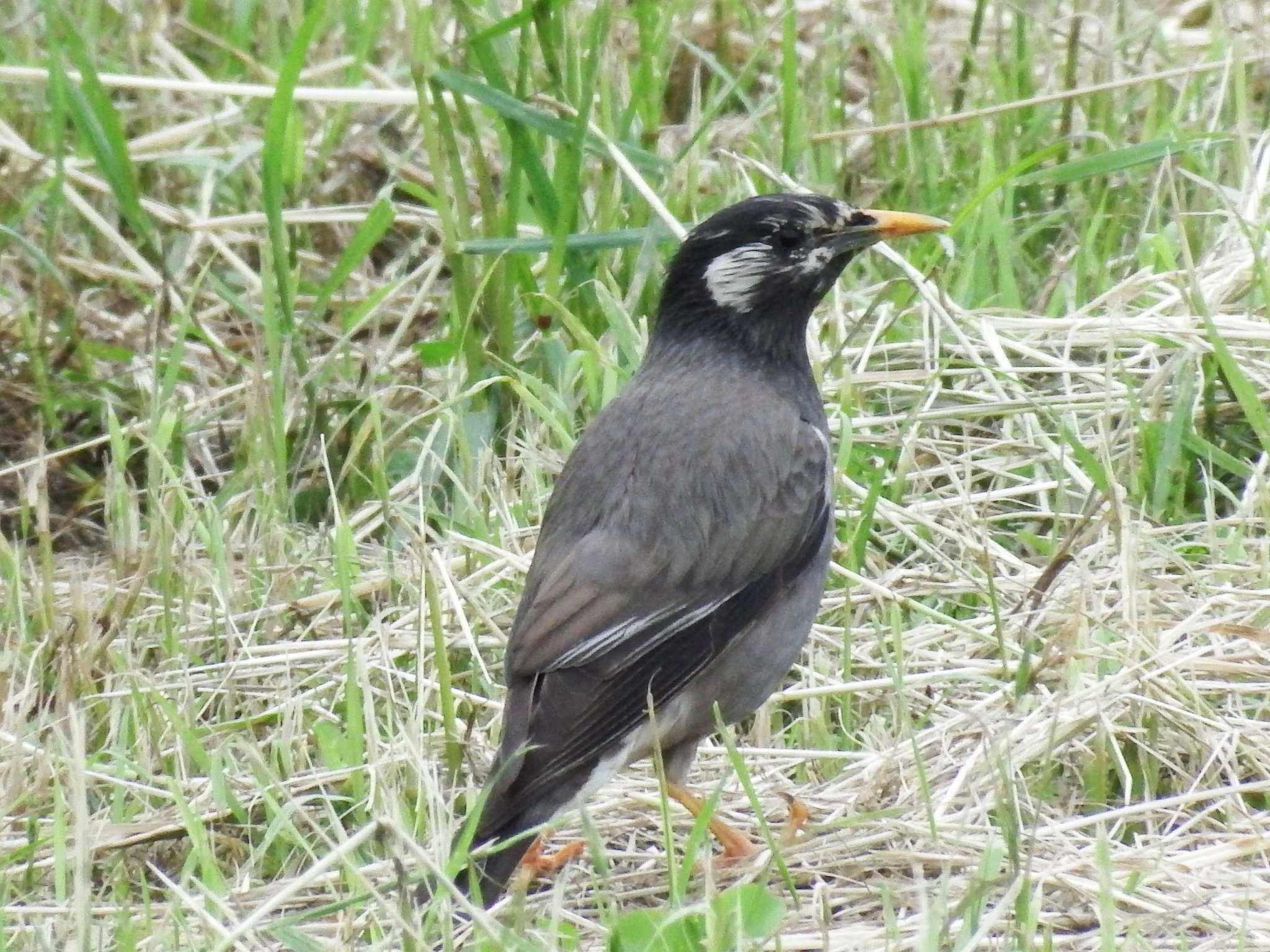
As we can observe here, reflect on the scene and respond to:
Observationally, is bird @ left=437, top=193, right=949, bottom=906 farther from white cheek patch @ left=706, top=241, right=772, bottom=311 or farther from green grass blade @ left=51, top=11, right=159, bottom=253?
green grass blade @ left=51, top=11, right=159, bottom=253

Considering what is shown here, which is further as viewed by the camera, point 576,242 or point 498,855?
point 576,242

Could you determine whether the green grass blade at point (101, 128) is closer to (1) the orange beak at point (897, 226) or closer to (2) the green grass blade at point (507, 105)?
(2) the green grass blade at point (507, 105)

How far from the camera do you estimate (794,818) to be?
3.87 metres

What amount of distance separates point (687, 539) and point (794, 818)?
0.58 m

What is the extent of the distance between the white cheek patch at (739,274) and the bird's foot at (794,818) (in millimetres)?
1097

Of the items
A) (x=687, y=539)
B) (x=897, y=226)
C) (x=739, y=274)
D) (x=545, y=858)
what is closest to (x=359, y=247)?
(x=739, y=274)

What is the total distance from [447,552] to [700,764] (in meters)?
0.81

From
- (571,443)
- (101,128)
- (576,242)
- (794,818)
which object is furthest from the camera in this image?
(101,128)

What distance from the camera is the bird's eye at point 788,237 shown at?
4523mm

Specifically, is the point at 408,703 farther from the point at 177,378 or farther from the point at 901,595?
the point at 177,378

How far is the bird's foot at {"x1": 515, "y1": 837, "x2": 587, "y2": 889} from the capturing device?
13.1 ft

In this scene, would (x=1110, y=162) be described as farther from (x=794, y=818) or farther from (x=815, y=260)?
(x=794, y=818)

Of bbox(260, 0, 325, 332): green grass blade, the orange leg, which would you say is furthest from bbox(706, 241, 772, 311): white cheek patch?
bbox(260, 0, 325, 332): green grass blade

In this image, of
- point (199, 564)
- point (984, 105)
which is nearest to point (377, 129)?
point (984, 105)
